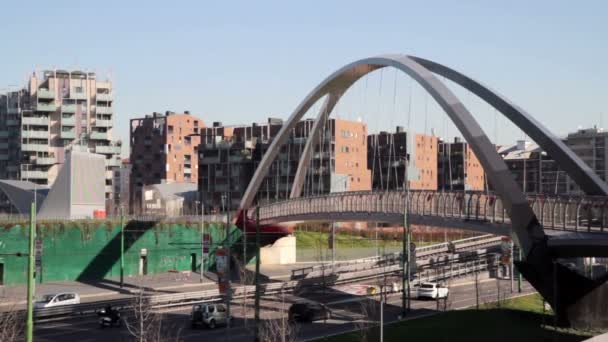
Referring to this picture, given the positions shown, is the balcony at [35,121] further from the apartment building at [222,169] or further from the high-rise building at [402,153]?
the high-rise building at [402,153]

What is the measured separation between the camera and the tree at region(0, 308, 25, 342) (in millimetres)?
A: 31500

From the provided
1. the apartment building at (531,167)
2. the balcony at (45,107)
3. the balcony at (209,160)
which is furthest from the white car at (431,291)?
the balcony at (45,107)

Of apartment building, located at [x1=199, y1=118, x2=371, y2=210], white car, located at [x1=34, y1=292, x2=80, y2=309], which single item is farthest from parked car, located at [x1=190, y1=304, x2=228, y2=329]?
apartment building, located at [x1=199, y1=118, x2=371, y2=210]

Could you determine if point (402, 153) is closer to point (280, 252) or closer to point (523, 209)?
point (280, 252)

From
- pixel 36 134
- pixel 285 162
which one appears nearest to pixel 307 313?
pixel 285 162

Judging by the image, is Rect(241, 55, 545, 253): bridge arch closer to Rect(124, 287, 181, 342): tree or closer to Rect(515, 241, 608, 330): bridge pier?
Rect(515, 241, 608, 330): bridge pier

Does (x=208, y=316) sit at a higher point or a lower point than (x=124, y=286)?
higher

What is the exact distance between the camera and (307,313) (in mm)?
48375

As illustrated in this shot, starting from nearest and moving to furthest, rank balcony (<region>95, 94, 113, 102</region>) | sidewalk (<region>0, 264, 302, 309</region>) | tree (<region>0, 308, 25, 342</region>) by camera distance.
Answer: tree (<region>0, 308, 25, 342</region>)
sidewalk (<region>0, 264, 302, 309</region>)
balcony (<region>95, 94, 113, 102</region>)

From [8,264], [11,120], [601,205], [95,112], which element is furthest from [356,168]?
[601,205]

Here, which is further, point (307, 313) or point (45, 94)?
point (45, 94)

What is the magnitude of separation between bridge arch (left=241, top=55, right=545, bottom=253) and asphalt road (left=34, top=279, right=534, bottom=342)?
9994 mm

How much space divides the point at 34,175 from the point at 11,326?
8412 centimetres

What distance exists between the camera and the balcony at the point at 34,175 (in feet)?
A: 377
